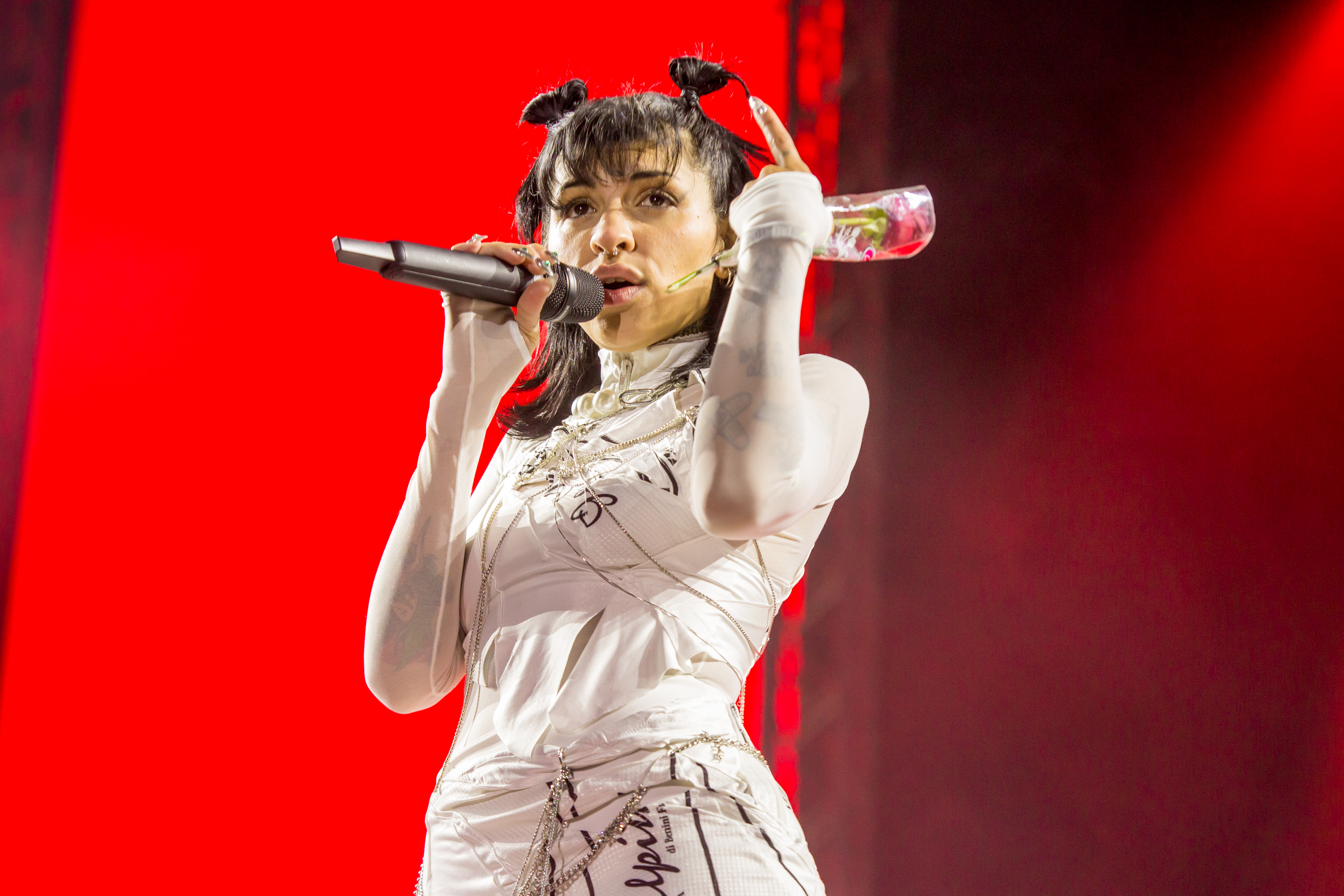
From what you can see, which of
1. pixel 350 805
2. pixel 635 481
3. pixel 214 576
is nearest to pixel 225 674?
pixel 214 576

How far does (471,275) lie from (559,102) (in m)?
0.42

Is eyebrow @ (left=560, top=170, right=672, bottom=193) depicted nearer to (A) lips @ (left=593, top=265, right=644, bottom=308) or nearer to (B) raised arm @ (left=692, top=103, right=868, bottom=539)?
(A) lips @ (left=593, top=265, right=644, bottom=308)

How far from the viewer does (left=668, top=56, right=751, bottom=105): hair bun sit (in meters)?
1.16

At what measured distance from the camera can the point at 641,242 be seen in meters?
1.08

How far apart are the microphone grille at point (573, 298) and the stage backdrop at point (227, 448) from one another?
0.81 m

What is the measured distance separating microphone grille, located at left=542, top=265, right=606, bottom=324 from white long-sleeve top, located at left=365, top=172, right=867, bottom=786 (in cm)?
5

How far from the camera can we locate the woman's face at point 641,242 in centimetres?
107

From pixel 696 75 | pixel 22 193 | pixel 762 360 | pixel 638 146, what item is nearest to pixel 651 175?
pixel 638 146

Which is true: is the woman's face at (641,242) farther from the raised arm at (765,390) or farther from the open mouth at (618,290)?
the raised arm at (765,390)

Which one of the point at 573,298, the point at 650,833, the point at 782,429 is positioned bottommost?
the point at 650,833

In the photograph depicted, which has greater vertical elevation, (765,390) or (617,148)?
(617,148)

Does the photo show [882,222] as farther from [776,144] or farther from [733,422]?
[733,422]

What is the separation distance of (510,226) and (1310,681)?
4.88 feet

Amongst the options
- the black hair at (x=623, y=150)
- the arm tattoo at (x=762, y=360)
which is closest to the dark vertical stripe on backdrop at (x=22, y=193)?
the black hair at (x=623, y=150)
